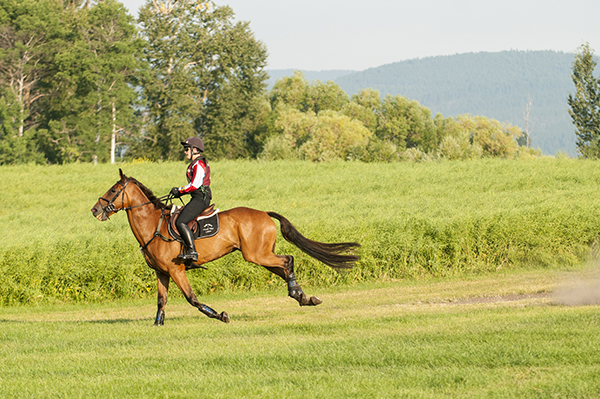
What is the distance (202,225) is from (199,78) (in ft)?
192

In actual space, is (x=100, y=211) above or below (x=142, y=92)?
below

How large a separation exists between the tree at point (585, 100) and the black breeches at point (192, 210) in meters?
65.9

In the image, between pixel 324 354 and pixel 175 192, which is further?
pixel 175 192

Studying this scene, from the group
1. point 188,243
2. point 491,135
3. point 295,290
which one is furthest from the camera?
point 491,135

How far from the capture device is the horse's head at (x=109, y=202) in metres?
9.87

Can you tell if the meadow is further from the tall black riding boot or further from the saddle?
the saddle

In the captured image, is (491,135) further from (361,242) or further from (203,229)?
(203,229)

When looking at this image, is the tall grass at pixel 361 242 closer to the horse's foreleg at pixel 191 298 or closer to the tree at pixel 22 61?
the horse's foreleg at pixel 191 298

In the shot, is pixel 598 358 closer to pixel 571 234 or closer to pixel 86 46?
pixel 571 234

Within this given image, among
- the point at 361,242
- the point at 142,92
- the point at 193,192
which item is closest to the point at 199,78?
the point at 142,92

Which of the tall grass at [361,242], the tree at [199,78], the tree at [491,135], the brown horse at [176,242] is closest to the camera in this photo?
the brown horse at [176,242]

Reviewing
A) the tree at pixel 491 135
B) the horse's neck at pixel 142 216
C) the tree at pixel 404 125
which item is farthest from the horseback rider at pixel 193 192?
the tree at pixel 491 135

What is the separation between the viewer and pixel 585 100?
6938cm

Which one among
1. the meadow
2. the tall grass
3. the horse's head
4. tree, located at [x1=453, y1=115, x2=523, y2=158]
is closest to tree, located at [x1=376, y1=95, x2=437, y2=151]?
tree, located at [x1=453, y1=115, x2=523, y2=158]
